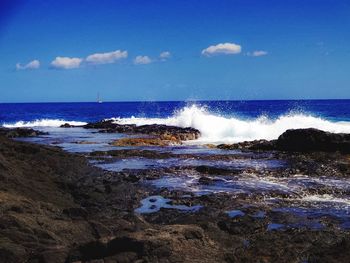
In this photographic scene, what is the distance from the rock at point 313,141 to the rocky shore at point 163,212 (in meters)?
0.11

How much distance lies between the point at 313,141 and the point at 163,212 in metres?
14.8

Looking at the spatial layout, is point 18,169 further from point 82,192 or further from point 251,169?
point 251,169

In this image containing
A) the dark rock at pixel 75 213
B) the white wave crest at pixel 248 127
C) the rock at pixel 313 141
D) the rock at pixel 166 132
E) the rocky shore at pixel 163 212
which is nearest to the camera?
the rocky shore at pixel 163 212

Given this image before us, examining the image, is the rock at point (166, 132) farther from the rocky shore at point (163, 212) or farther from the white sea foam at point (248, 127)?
the rocky shore at point (163, 212)

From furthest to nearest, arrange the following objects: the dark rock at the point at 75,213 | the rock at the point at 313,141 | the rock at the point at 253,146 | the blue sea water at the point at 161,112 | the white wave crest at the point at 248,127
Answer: the blue sea water at the point at 161,112
the white wave crest at the point at 248,127
the rock at the point at 253,146
the rock at the point at 313,141
the dark rock at the point at 75,213

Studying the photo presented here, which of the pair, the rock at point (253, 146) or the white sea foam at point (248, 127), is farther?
the white sea foam at point (248, 127)

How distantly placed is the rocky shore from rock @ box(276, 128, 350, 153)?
0.11m

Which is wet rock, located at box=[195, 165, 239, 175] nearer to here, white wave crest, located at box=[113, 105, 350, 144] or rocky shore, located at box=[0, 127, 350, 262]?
rocky shore, located at box=[0, 127, 350, 262]

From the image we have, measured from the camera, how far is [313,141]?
963 inches

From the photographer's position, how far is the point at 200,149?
2708 centimetres

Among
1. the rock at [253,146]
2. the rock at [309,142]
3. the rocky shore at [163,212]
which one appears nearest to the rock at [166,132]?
the rock at [253,146]

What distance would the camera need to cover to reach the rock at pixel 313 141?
918 inches

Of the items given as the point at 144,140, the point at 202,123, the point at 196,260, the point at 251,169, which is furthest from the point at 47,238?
the point at 202,123

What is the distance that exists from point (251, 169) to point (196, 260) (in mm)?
12375
